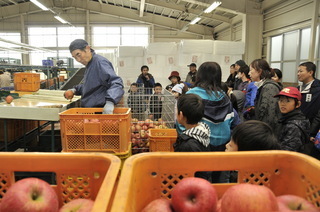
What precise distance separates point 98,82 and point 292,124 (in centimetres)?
175

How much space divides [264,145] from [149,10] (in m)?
14.8

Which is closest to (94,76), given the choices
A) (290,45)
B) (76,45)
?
(76,45)

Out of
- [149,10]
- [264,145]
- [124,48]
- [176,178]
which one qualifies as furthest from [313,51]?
[149,10]

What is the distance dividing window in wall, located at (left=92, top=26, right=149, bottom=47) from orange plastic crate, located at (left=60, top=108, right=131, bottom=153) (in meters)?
14.8

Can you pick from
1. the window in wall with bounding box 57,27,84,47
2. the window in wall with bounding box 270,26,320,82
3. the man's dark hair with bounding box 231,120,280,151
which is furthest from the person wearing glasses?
the window in wall with bounding box 57,27,84,47

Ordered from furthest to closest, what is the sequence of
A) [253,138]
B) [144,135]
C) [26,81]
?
[26,81], [144,135], [253,138]

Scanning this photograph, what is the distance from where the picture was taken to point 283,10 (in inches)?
329

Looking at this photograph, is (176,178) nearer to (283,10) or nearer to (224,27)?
(283,10)

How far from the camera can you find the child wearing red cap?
6.88 feet

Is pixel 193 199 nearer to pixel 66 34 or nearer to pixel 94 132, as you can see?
pixel 94 132

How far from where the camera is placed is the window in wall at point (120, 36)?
15789 mm

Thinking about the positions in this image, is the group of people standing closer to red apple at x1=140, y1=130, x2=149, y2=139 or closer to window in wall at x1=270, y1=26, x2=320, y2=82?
red apple at x1=140, y1=130, x2=149, y2=139

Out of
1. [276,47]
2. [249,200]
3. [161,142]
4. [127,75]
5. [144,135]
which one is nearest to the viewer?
[249,200]

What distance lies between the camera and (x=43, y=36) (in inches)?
621
